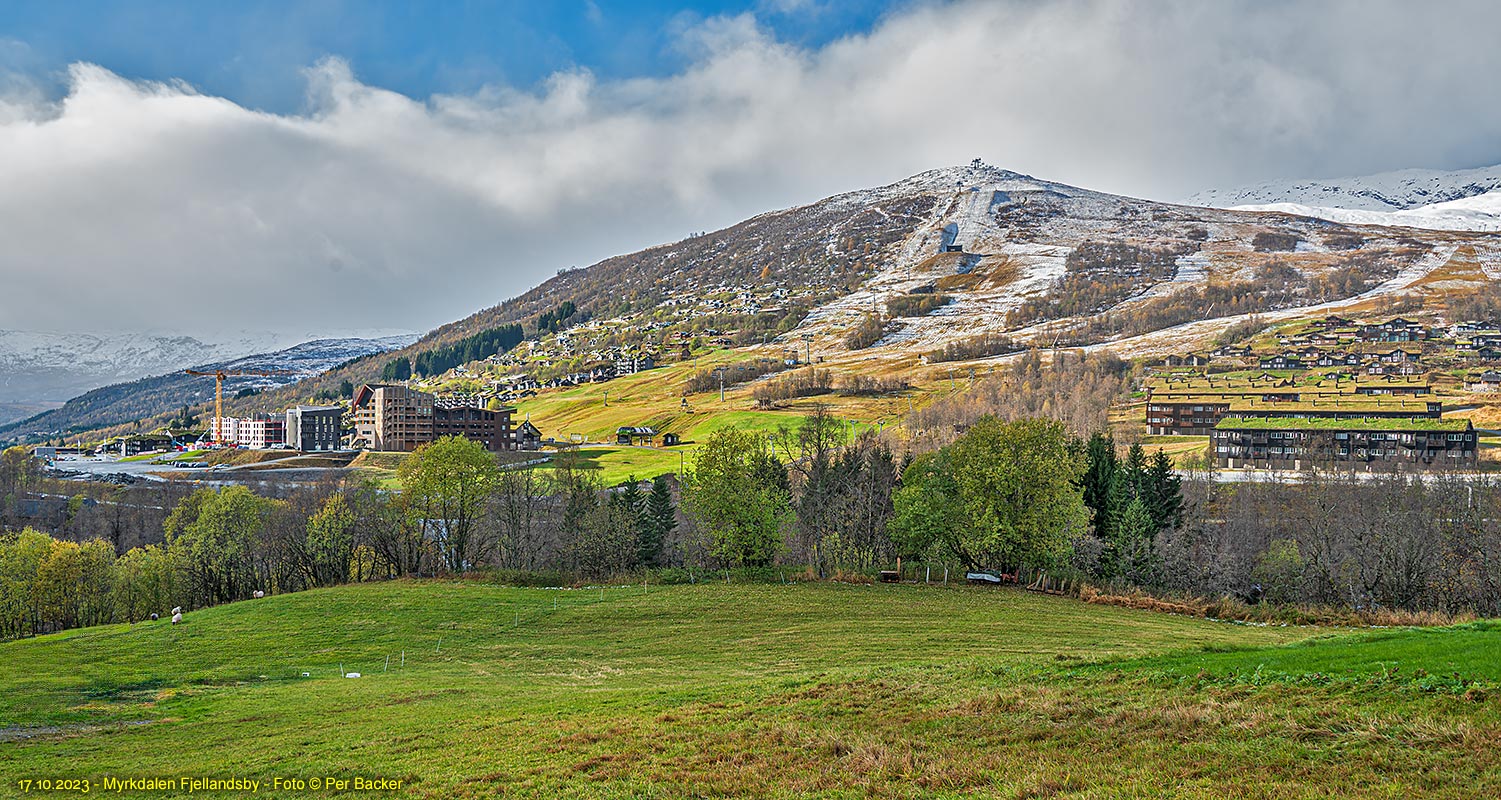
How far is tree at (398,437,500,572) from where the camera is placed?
3031 inches

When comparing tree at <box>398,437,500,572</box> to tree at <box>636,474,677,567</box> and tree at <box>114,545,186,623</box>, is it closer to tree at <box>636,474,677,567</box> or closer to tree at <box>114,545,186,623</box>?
tree at <box>636,474,677,567</box>

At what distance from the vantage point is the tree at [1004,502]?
209 feet

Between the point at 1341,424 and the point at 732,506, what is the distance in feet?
421

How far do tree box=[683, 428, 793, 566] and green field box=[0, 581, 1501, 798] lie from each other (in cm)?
2313

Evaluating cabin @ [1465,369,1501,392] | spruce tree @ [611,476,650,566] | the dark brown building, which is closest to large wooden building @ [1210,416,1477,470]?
cabin @ [1465,369,1501,392]

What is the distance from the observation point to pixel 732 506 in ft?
233

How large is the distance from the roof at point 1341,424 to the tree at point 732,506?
368ft

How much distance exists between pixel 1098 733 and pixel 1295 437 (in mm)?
153621

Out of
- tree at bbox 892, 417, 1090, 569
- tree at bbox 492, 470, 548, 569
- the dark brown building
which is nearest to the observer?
tree at bbox 892, 417, 1090, 569

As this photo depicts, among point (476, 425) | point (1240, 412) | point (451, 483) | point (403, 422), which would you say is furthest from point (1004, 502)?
point (403, 422)

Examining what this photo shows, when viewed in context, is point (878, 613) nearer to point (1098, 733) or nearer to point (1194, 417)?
point (1098, 733)

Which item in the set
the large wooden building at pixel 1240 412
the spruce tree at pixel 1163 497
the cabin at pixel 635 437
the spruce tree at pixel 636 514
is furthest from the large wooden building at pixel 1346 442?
the cabin at pixel 635 437

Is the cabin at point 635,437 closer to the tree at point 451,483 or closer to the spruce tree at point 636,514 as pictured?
the spruce tree at point 636,514

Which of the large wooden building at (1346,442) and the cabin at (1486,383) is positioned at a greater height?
the cabin at (1486,383)
